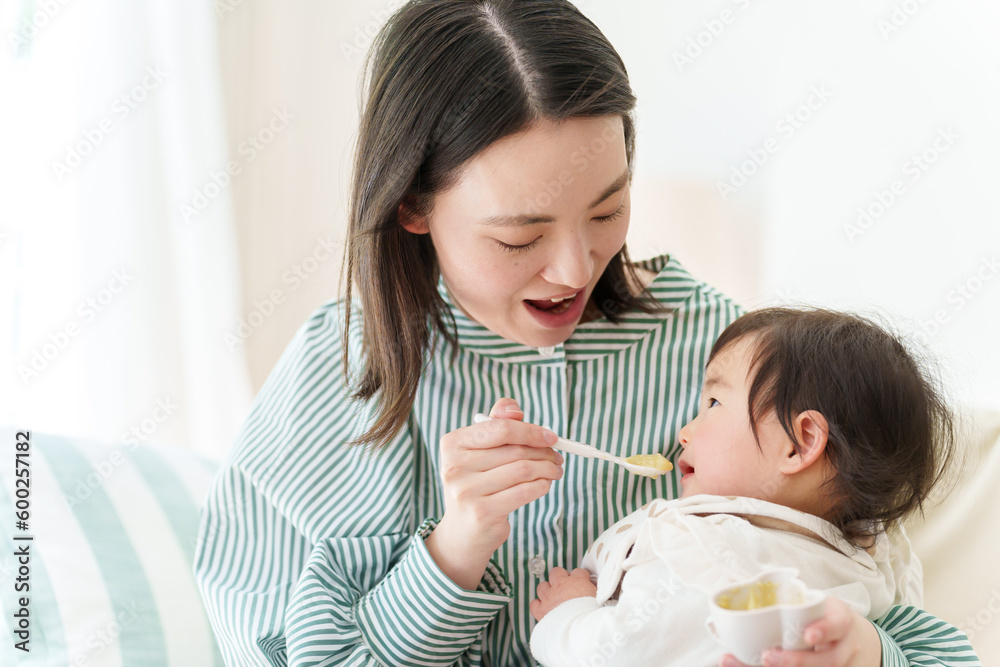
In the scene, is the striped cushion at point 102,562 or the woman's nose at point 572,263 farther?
the striped cushion at point 102,562

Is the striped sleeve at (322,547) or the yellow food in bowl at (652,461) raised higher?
the yellow food in bowl at (652,461)

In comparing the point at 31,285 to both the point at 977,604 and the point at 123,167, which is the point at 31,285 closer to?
the point at 123,167

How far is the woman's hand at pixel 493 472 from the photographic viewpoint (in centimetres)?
108

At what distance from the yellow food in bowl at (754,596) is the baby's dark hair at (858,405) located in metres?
0.32

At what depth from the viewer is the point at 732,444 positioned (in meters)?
1.16

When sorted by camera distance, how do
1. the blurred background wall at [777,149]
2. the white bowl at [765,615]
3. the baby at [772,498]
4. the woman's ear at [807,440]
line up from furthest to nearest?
the blurred background wall at [777,149]
the woman's ear at [807,440]
the baby at [772,498]
the white bowl at [765,615]

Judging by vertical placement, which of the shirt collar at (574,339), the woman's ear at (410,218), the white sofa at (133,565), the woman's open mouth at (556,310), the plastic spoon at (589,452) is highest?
the woman's ear at (410,218)

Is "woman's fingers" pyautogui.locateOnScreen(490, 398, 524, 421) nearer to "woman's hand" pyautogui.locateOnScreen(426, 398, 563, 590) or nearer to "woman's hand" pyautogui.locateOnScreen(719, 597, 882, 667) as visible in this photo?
"woman's hand" pyautogui.locateOnScreen(426, 398, 563, 590)

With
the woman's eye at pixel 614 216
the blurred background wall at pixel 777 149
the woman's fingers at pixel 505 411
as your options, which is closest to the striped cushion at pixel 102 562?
the woman's fingers at pixel 505 411

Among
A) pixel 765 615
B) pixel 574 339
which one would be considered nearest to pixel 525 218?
pixel 574 339

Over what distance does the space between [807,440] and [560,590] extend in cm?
38

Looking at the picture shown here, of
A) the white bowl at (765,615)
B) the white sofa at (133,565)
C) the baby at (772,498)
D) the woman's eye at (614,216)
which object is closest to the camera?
the white bowl at (765,615)

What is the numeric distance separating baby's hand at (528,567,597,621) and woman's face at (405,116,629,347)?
0.36 metres

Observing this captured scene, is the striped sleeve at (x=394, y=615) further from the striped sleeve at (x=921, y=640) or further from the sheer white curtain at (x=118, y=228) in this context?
the sheer white curtain at (x=118, y=228)
